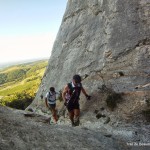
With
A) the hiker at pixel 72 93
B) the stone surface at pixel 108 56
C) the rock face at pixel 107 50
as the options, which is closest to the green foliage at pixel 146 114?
the stone surface at pixel 108 56

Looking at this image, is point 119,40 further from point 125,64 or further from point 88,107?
point 88,107

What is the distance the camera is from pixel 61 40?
37.9 m

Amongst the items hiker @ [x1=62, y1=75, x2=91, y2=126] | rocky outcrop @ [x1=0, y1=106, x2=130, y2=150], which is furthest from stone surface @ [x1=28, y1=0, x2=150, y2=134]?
rocky outcrop @ [x1=0, y1=106, x2=130, y2=150]

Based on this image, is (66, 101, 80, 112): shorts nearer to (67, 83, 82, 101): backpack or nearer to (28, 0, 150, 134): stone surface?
(67, 83, 82, 101): backpack

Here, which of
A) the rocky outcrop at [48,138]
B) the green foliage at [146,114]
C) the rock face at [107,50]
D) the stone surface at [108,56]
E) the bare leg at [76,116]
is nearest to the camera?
the rocky outcrop at [48,138]

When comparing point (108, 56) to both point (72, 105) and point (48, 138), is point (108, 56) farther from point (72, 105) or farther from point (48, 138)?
point (48, 138)

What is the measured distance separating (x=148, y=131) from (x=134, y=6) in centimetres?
1468

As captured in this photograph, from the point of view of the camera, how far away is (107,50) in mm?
27688

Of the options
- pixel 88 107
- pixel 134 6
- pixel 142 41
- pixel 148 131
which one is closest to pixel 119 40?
pixel 142 41

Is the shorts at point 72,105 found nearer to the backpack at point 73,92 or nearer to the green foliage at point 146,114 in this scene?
the backpack at point 73,92

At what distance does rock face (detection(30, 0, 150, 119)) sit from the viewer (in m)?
24.5

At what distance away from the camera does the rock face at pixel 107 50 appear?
2455cm

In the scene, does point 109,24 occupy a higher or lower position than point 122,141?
Result: higher

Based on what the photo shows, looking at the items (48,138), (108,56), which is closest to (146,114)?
(48,138)
